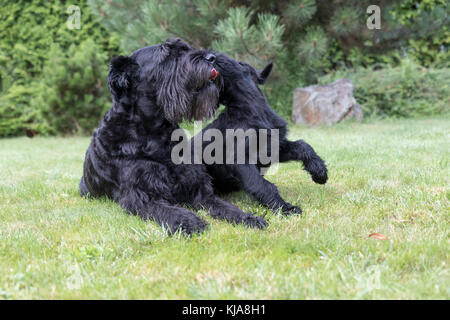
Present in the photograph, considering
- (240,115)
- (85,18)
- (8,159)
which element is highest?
(85,18)

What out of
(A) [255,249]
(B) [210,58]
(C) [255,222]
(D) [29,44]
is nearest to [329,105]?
(B) [210,58]

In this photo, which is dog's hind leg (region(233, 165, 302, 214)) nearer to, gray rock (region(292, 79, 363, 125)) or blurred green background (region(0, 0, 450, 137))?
blurred green background (region(0, 0, 450, 137))

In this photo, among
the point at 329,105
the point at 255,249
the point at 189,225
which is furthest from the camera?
the point at 329,105

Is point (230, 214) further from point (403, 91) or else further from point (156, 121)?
point (403, 91)

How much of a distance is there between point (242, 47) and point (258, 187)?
4.68 meters

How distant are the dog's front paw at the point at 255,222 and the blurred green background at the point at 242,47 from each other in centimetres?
488

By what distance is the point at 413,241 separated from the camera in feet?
5.98

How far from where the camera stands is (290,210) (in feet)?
8.18

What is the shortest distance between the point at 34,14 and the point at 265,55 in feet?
23.1

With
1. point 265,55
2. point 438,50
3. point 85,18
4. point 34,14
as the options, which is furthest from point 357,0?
point 34,14

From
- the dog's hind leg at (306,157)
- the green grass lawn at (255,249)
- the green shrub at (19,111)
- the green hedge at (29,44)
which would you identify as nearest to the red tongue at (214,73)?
the dog's hind leg at (306,157)

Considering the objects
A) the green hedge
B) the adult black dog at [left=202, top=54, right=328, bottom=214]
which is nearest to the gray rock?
the green hedge

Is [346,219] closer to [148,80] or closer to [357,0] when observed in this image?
[148,80]

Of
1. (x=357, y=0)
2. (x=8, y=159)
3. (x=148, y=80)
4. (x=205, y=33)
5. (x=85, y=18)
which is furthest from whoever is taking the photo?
(x=85, y=18)
